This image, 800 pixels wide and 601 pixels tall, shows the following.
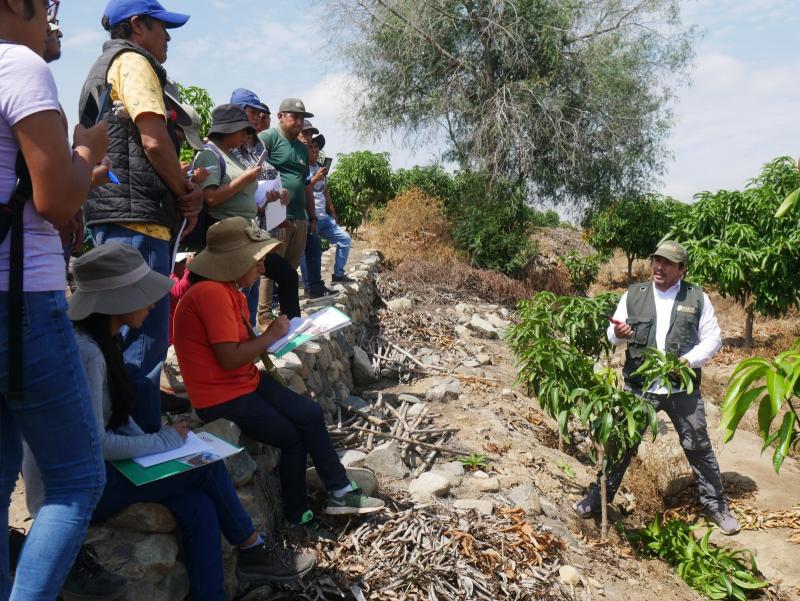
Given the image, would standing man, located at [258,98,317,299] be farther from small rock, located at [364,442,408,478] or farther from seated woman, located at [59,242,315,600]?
seated woman, located at [59,242,315,600]

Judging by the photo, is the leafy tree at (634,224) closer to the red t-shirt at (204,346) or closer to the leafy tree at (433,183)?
the leafy tree at (433,183)

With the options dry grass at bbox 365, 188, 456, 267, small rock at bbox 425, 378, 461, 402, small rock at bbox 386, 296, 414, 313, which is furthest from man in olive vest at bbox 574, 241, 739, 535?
dry grass at bbox 365, 188, 456, 267

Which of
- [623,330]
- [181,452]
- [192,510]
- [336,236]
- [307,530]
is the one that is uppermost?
[336,236]

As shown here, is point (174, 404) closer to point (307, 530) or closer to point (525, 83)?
point (307, 530)

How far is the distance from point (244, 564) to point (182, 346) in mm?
1070

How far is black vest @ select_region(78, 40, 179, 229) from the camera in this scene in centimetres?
289

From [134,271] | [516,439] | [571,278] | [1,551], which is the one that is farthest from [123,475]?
[571,278]

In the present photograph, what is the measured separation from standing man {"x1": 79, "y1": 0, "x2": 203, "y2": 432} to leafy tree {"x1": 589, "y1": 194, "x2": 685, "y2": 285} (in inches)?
621

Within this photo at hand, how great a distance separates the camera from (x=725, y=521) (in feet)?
16.5

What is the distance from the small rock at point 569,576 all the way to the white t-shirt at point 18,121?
2887mm

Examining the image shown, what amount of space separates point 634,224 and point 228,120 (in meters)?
18.0

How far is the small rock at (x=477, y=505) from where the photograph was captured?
3955 millimetres

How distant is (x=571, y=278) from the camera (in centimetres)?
1758

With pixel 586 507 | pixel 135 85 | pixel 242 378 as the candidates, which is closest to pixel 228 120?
pixel 135 85
